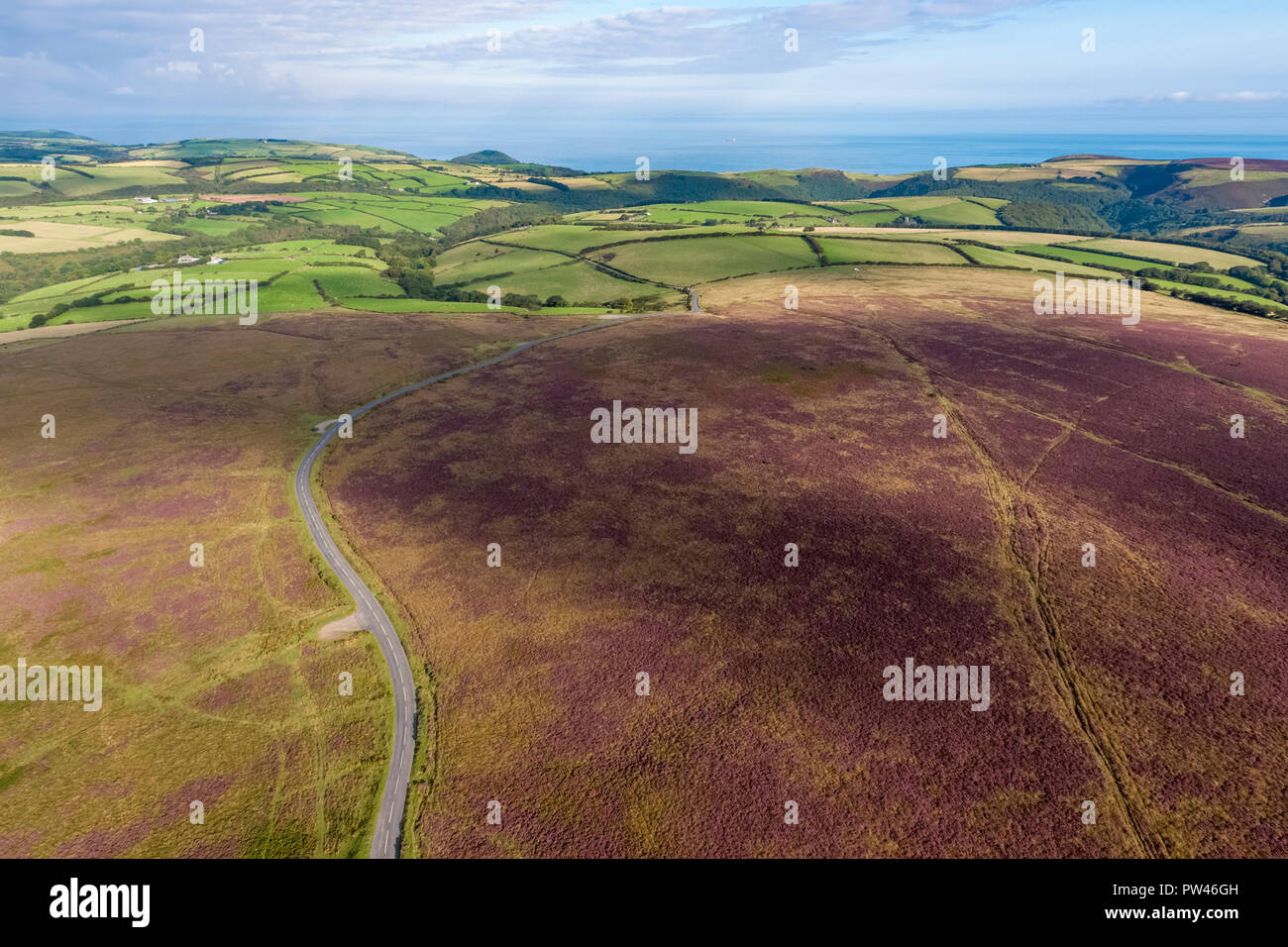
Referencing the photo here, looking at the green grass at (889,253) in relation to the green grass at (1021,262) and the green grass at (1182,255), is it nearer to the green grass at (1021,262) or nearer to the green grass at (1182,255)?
the green grass at (1021,262)

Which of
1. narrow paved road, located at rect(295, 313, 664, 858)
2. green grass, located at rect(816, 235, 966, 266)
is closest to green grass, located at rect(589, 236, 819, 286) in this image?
green grass, located at rect(816, 235, 966, 266)

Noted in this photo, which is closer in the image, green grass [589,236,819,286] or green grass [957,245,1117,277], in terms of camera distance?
green grass [957,245,1117,277]

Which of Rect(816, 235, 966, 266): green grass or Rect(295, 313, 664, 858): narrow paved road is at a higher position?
Rect(816, 235, 966, 266): green grass

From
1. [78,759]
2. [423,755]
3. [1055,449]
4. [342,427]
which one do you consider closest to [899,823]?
[423,755]

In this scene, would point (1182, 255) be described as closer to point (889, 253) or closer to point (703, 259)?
point (889, 253)

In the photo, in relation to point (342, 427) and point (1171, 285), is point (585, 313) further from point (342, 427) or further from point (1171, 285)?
point (1171, 285)

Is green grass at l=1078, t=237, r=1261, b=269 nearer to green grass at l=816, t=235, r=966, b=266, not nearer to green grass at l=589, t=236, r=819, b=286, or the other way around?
green grass at l=816, t=235, r=966, b=266

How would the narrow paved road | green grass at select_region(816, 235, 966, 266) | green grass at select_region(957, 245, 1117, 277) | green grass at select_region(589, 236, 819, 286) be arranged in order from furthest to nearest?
1. green grass at select_region(816, 235, 966, 266)
2. green grass at select_region(589, 236, 819, 286)
3. green grass at select_region(957, 245, 1117, 277)
4. the narrow paved road
